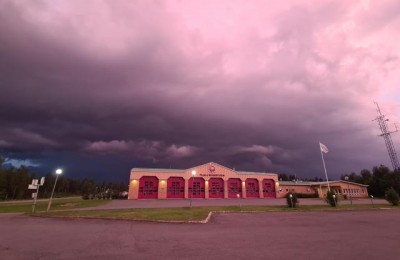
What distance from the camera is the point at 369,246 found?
11.3m

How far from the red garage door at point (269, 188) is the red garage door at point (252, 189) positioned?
7.54 ft

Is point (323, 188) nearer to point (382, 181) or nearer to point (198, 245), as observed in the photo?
point (382, 181)

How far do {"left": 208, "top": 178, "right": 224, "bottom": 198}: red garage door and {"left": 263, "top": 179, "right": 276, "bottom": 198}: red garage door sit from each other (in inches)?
518

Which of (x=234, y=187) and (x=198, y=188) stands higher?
(x=234, y=187)

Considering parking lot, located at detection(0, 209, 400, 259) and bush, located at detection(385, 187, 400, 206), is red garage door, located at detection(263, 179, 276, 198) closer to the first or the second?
bush, located at detection(385, 187, 400, 206)

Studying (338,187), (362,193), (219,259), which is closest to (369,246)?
(219,259)

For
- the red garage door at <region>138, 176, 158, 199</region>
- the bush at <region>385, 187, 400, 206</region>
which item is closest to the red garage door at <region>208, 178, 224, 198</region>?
the red garage door at <region>138, 176, 158, 199</region>

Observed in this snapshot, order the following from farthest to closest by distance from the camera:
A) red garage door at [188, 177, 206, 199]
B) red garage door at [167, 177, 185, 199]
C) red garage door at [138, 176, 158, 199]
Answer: red garage door at [188, 177, 206, 199]
red garage door at [167, 177, 185, 199]
red garage door at [138, 176, 158, 199]

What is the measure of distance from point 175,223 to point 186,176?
47.1 meters

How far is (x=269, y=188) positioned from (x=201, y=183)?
20591 mm

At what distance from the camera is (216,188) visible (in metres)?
67.7

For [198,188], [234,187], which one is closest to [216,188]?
[198,188]

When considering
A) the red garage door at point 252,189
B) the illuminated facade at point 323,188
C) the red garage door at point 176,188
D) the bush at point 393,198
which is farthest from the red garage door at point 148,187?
the bush at point 393,198

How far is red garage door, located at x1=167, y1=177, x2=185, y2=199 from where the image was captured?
64.3m
